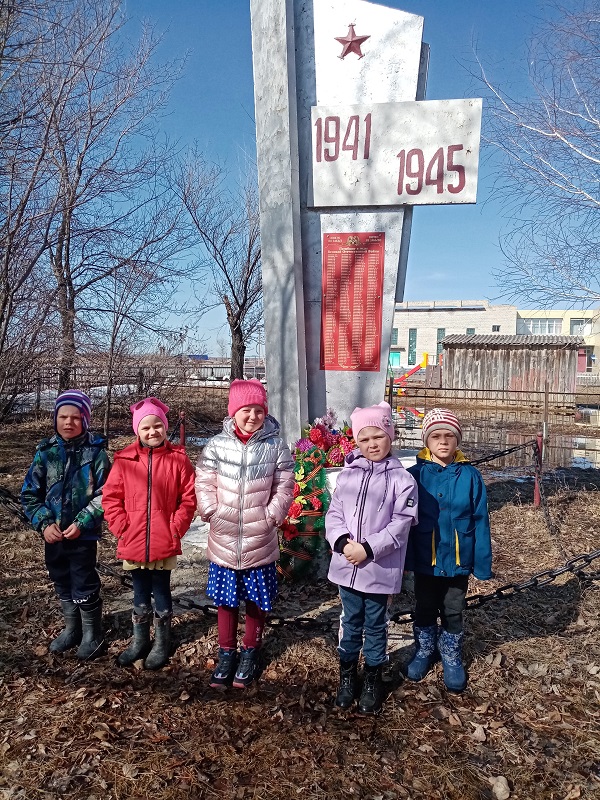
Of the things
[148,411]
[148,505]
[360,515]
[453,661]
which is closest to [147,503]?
[148,505]

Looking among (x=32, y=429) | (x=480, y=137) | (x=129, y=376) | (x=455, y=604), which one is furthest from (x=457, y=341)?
(x=455, y=604)

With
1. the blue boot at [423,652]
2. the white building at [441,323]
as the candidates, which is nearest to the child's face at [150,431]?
the blue boot at [423,652]

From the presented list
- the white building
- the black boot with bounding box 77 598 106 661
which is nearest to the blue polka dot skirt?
the black boot with bounding box 77 598 106 661

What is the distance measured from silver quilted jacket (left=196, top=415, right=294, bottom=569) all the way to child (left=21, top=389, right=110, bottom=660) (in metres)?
0.68

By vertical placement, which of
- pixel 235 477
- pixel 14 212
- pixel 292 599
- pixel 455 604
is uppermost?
pixel 14 212

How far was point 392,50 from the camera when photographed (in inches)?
202

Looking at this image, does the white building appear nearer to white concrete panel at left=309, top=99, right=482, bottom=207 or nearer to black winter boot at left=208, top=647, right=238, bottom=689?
white concrete panel at left=309, top=99, right=482, bottom=207

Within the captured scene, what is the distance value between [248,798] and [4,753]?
1102 millimetres

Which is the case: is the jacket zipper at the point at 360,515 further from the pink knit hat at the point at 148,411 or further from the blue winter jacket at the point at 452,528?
the pink knit hat at the point at 148,411

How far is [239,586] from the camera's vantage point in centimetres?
312

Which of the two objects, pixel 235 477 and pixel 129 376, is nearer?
pixel 235 477

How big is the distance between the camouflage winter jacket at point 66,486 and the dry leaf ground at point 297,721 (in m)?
0.82

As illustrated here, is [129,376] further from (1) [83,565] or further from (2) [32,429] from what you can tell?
(1) [83,565]

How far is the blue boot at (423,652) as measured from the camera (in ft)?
10.5
